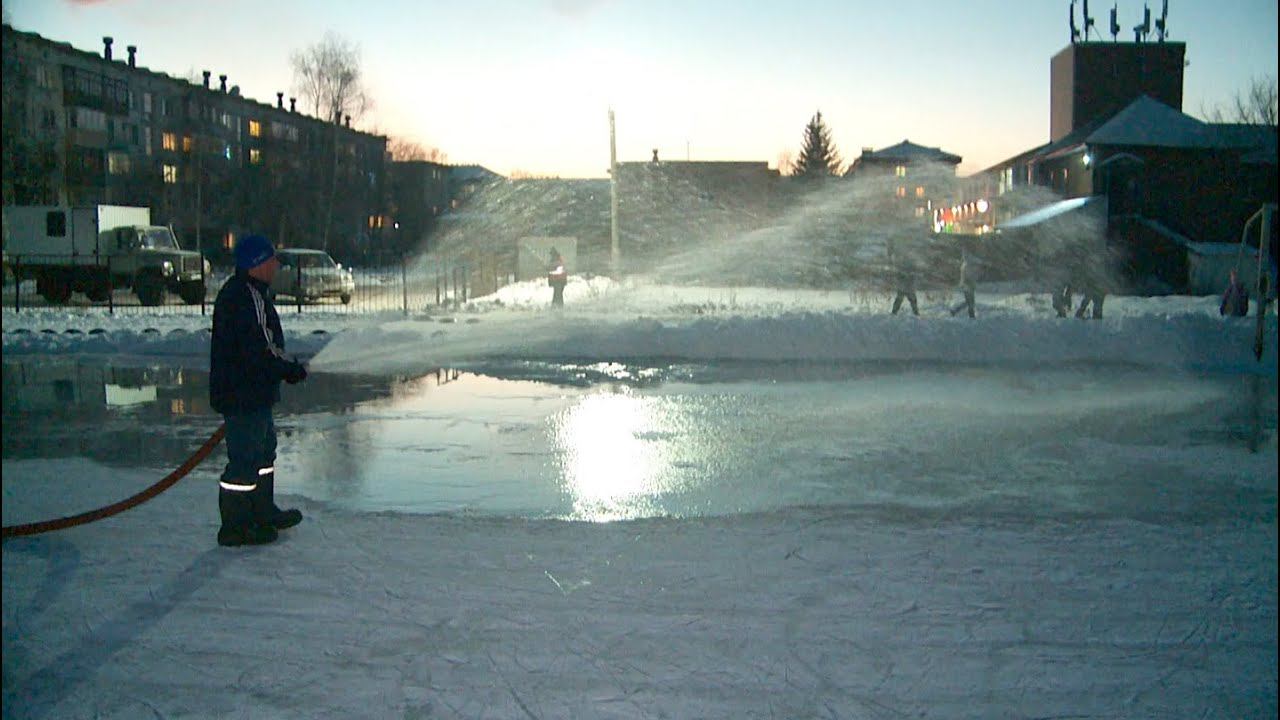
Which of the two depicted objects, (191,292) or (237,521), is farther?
(191,292)

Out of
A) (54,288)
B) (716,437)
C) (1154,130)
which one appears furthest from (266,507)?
(1154,130)

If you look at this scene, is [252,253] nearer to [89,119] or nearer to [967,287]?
[967,287]

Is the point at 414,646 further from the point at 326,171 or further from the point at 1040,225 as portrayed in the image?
the point at 326,171

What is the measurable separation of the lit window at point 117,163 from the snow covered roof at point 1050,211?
4967cm

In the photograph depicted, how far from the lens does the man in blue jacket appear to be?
6414 mm

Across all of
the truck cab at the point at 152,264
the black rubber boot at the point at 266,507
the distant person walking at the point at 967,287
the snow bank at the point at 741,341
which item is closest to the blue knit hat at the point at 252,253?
the black rubber boot at the point at 266,507

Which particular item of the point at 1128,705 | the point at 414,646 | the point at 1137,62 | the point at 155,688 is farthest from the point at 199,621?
the point at 1137,62

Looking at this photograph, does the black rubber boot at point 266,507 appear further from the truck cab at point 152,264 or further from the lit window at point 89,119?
the lit window at point 89,119

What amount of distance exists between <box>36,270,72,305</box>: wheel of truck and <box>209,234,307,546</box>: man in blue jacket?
30355mm

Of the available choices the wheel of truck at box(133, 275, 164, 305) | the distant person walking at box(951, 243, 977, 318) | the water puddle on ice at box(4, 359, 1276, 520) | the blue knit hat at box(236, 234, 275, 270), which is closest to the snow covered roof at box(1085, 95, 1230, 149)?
the distant person walking at box(951, 243, 977, 318)

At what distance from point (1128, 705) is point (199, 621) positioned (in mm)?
4237

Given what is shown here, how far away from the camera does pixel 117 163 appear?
63094 mm

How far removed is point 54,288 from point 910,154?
77.5 meters

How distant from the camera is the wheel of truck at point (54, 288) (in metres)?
32.6
